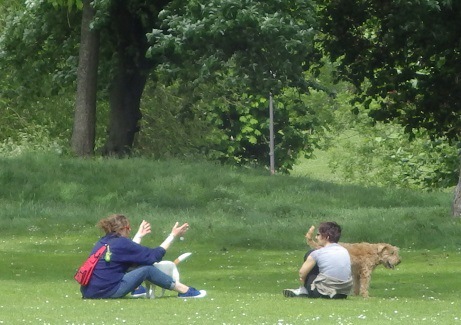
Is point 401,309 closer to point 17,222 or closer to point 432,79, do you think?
point 17,222

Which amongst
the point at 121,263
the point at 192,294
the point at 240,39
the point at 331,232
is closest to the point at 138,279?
the point at 121,263

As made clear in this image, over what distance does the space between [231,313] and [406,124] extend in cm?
2760

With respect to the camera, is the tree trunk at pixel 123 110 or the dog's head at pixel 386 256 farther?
the tree trunk at pixel 123 110

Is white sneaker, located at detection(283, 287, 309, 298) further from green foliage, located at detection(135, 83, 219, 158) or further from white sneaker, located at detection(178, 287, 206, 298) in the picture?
green foliage, located at detection(135, 83, 219, 158)

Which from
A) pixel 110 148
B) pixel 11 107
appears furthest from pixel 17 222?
pixel 11 107

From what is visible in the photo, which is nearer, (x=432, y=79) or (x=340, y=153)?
(x=432, y=79)

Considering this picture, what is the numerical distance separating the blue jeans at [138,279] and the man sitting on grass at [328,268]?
1766 millimetres

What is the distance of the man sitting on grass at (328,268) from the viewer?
15227mm

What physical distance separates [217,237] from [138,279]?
10.1 meters

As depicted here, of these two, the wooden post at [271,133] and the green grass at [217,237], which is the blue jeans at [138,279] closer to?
the green grass at [217,237]

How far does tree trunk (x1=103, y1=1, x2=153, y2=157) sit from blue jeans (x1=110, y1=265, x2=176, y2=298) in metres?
23.1

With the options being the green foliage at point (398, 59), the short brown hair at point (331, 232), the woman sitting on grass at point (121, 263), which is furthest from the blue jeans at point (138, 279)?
the green foliage at point (398, 59)

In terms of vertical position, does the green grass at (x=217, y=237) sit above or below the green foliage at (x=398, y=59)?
below

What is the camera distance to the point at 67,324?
12.1 meters
